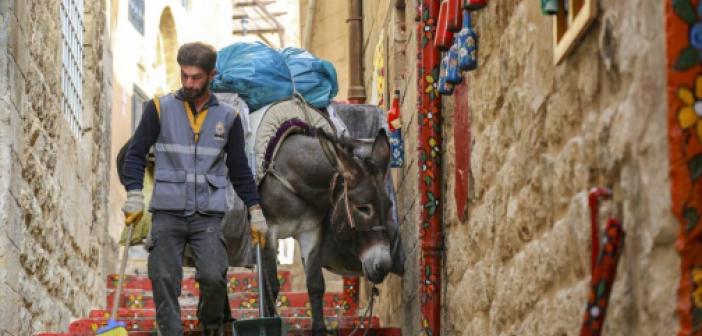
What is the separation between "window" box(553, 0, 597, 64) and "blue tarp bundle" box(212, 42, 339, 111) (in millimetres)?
6217

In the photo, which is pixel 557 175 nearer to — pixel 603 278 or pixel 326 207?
pixel 603 278

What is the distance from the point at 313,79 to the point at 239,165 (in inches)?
140

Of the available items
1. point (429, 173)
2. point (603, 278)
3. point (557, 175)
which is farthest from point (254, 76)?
point (603, 278)

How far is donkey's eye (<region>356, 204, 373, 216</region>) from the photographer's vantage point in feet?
31.5

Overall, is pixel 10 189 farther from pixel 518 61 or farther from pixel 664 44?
pixel 664 44

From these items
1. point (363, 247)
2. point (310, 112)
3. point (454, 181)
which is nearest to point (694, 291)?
point (454, 181)

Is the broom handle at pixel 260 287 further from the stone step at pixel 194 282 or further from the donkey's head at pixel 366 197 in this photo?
the stone step at pixel 194 282

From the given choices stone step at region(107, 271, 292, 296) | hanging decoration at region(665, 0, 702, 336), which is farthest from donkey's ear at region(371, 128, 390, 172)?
hanging decoration at region(665, 0, 702, 336)

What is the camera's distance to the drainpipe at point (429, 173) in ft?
26.0

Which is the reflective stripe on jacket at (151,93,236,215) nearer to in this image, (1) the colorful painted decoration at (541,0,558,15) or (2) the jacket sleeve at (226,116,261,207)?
(2) the jacket sleeve at (226,116,261,207)

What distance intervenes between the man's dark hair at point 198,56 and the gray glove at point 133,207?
70cm

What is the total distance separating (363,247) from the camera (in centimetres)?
964

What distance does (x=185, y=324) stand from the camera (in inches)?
364

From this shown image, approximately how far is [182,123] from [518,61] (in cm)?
262
